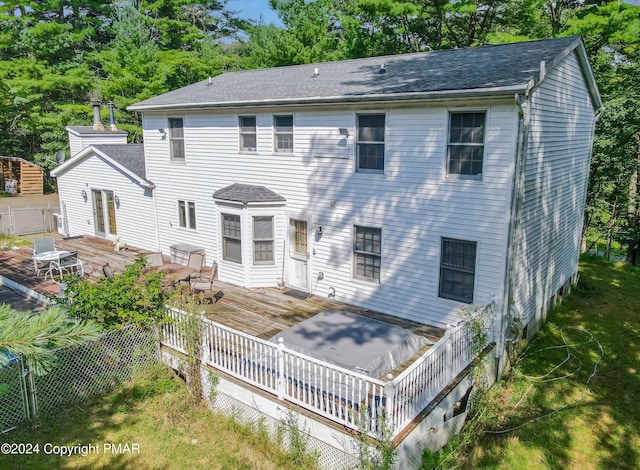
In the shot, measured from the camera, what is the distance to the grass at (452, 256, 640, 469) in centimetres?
715

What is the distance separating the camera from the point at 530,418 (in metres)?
8.06

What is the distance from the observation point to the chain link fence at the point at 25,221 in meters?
19.7

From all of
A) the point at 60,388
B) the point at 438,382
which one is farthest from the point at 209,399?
the point at 438,382

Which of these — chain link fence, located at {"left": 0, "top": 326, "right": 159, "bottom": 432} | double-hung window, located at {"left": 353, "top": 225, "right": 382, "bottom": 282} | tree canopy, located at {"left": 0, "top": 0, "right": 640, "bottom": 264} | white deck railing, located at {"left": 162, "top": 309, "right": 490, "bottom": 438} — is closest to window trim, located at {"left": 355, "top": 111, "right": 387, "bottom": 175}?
double-hung window, located at {"left": 353, "top": 225, "right": 382, "bottom": 282}

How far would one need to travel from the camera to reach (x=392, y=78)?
1084cm

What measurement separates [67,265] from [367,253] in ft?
30.1

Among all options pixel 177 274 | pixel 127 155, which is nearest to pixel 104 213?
pixel 127 155

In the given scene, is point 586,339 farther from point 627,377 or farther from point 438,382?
point 438,382

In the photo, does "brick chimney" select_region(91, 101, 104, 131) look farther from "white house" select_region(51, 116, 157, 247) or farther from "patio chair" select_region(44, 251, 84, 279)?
"patio chair" select_region(44, 251, 84, 279)

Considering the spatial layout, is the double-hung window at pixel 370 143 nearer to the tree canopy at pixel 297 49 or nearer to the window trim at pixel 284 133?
the window trim at pixel 284 133

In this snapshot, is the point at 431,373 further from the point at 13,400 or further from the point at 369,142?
the point at 13,400

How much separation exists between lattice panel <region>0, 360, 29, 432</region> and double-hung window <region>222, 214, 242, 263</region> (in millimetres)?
6471

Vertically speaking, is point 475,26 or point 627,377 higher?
point 475,26

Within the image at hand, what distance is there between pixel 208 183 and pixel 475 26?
20816 mm
